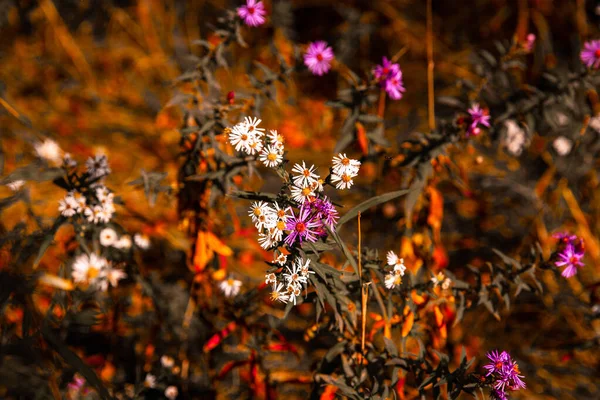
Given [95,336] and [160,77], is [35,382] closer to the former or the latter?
[95,336]

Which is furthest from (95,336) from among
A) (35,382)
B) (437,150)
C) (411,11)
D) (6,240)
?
(411,11)

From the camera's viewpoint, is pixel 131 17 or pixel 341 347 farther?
pixel 131 17

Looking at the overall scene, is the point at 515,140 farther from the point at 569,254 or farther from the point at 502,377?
the point at 502,377

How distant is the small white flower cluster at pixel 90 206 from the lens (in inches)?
36.9

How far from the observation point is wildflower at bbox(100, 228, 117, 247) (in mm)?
1013

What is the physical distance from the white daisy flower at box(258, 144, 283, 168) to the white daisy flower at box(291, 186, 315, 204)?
0.05 m

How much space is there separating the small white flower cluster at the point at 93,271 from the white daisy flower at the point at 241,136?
0.42 metres

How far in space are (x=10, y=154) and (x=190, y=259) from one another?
1.25 meters

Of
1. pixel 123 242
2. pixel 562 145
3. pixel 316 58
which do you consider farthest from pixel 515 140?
pixel 123 242

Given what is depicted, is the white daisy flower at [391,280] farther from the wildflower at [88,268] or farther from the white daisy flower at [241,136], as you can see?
the wildflower at [88,268]

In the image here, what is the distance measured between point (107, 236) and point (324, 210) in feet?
1.77

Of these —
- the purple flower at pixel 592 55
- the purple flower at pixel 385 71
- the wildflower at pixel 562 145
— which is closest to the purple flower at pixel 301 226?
the purple flower at pixel 385 71

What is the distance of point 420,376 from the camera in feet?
2.97

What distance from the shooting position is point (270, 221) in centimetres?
A: 71
